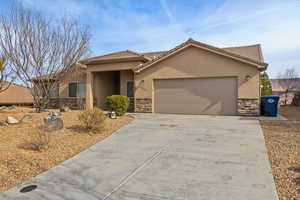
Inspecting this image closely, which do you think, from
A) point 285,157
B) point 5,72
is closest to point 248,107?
point 285,157

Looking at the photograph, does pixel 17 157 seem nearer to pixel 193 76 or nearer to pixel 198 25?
pixel 193 76

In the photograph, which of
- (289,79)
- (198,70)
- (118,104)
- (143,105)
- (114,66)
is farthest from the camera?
(289,79)

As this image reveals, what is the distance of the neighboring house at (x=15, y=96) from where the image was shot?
22094 mm

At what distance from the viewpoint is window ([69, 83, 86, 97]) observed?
51.8ft

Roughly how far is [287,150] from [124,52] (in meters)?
12.7

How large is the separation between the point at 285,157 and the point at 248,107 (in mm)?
6688

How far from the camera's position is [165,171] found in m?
4.16

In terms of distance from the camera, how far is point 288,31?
39.3 feet

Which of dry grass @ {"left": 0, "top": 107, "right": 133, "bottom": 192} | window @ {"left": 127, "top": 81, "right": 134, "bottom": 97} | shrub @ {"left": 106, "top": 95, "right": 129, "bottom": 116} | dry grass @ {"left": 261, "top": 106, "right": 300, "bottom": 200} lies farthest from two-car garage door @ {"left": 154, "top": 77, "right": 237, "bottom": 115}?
dry grass @ {"left": 0, "top": 107, "right": 133, "bottom": 192}

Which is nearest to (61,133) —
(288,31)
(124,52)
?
(124,52)

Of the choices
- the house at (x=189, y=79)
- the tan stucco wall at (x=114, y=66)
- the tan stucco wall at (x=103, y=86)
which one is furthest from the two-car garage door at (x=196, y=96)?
the tan stucco wall at (x=103, y=86)

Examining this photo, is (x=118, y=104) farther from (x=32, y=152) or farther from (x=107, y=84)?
(x=107, y=84)

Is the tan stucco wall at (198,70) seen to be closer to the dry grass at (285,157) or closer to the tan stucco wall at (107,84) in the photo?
the tan stucco wall at (107,84)

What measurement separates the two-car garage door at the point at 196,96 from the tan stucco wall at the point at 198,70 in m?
0.37
